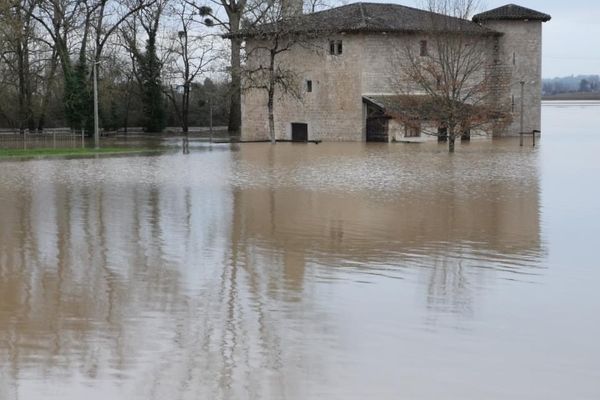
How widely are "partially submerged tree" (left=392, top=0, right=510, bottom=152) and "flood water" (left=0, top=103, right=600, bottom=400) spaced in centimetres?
2302

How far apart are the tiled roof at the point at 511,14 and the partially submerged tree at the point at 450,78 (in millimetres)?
1490

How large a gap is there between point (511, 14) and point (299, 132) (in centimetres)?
1771

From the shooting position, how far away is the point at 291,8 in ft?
193

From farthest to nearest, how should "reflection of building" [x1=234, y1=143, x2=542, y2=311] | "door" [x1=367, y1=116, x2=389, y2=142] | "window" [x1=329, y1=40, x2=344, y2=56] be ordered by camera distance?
"window" [x1=329, y1=40, x2=344, y2=56] < "door" [x1=367, y1=116, x2=389, y2=142] < "reflection of building" [x1=234, y1=143, x2=542, y2=311]

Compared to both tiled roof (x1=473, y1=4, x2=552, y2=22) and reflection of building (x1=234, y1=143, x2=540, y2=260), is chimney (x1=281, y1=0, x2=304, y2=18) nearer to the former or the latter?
tiled roof (x1=473, y1=4, x2=552, y2=22)

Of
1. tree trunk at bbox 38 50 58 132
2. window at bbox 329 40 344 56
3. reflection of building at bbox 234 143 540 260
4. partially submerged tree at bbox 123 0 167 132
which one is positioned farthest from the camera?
partially submerged tree at bbox 123 0 167 132

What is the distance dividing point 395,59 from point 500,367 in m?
53.2

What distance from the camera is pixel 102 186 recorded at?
26.2 metres

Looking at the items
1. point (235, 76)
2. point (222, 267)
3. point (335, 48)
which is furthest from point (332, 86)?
point (222, 267)

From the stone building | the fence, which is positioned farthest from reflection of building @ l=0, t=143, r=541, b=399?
the stone building

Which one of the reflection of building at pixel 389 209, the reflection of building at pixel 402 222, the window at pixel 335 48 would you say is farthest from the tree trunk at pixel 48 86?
the reflection of building at pixel 402 222

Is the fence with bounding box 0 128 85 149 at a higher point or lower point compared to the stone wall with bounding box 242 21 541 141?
lower

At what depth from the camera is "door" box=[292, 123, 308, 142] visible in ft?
202

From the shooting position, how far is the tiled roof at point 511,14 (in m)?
63.9
